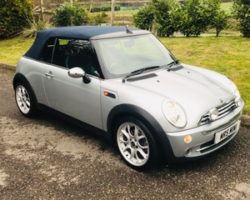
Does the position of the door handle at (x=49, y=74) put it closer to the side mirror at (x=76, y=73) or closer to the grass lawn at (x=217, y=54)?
the side mirror at (x=76, y=73)

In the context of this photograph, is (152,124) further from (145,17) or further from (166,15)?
(145,17)

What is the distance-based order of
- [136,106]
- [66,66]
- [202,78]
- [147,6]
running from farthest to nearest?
[147,6], [66,66], [202,78], [136,106]

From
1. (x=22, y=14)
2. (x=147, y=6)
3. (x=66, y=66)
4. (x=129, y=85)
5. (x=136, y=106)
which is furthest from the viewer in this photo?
(x=22, y=14)

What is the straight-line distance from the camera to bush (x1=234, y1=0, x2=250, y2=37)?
11758 millimetres

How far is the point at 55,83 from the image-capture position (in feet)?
18.3

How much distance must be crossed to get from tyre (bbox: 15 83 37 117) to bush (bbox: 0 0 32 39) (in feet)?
30.8

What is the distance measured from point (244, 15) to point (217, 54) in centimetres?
295

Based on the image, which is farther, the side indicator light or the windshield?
the windshield

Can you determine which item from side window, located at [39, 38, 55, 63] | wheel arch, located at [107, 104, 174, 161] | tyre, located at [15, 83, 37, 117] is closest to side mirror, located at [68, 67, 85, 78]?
wheel arch, located at [107, 104, 174, 161]

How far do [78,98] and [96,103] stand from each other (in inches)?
15.3

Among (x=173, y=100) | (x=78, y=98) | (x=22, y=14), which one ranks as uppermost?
(x=173, y=100)

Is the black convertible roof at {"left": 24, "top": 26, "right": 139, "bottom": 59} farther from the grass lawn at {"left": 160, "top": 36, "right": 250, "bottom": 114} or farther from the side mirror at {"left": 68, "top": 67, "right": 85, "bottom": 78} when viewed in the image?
the grass lawn at {"left": 160, "top": 36, "right": 250, "bottom": 114}

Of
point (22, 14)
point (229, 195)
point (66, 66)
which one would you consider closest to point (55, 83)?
point (66, 66)

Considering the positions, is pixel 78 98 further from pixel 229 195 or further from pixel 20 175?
pixel 229 195
